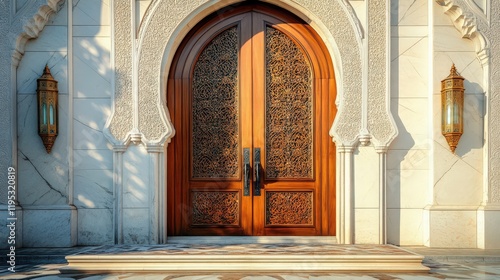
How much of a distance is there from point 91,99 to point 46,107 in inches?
21.1

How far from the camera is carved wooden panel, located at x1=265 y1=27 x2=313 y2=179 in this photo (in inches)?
239

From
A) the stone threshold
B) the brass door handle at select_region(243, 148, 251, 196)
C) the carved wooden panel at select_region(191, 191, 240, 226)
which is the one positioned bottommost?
the stone threshold

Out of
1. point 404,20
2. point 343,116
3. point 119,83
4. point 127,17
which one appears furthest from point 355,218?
point 127,17

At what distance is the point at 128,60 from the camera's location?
5879 millimetres

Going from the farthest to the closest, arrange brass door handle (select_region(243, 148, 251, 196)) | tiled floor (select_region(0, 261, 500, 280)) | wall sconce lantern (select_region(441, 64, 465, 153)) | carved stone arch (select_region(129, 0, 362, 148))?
brass door handle (select_region(243, 148, 251, 196)) < carved stone arch (select_region(129, 0, 362, 148)) < wall sconce lantern (select_region(441, 64, 465, 153)) < tiled floor (select_region(0, 261, 500, 280))

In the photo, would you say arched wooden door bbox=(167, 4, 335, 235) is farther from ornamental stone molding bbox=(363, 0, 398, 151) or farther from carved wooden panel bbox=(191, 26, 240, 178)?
ornamental stone molding bbox=(363, 0, 398, 151)

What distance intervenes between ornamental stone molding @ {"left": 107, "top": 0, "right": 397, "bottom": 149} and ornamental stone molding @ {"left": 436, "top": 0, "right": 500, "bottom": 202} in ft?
3.12

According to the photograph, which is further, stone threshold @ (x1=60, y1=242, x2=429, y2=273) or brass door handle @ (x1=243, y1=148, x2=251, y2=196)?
brass door handle @ (x1=243, y1=148, x2=251, y2=196)

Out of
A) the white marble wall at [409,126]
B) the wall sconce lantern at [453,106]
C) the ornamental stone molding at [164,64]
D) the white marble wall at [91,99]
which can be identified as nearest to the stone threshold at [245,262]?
the white marble wall at [409,126]

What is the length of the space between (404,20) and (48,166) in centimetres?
481

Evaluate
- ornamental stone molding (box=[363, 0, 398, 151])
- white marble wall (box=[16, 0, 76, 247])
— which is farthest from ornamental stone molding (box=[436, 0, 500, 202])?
white marble wall (box=[16, 0, 76, 247])

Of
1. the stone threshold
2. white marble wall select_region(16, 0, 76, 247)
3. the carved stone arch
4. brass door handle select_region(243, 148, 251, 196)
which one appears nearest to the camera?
the stone threshold

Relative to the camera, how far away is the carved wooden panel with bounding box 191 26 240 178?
6.10m

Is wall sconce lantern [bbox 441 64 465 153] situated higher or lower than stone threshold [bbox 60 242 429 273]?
higher
